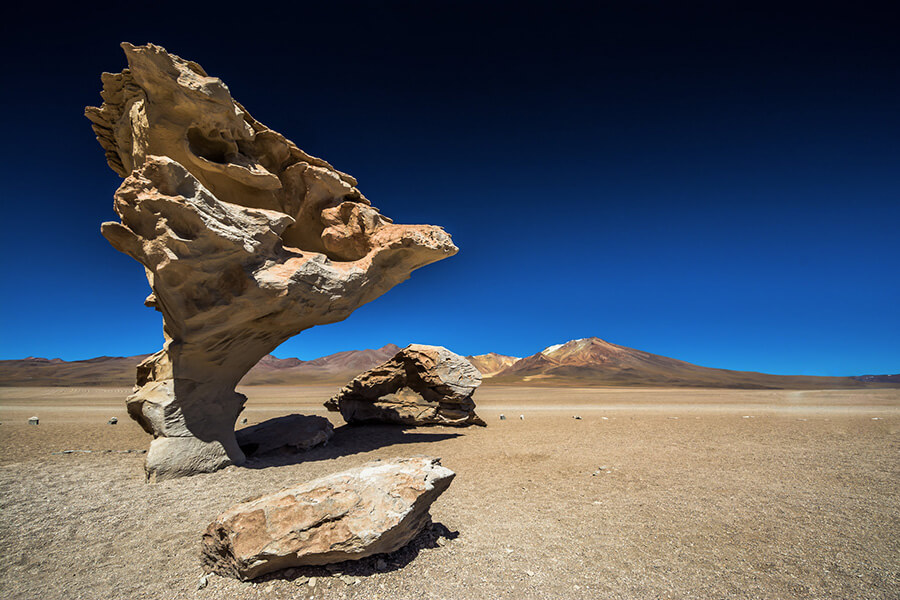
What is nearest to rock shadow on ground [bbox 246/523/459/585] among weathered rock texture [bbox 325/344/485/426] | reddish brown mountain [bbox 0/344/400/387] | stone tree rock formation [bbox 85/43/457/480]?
stone tree rock formation [bbox 85/43/457/480]

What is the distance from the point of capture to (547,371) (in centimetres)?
9756

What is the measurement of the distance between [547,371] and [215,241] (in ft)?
318

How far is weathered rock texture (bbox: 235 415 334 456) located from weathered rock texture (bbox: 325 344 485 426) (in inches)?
118

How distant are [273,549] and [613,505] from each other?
4.74m

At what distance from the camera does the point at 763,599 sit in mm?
3365

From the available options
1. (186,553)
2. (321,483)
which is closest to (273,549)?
(321,483)

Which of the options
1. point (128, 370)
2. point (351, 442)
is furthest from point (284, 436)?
point (128, 370)

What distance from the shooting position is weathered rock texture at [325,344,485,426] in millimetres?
13664

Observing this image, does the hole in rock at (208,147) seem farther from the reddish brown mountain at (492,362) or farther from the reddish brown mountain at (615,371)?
the reddish brown mountain at (492,362)

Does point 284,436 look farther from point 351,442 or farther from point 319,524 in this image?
point 319,524

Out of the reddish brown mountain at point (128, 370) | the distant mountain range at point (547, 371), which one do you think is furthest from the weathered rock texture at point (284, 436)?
the distant mountain range at point (547, 371)

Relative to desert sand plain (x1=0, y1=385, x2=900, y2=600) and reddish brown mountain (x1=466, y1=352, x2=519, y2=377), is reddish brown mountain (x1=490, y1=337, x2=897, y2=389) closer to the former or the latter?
reddish brown mountain (x1=466, y1=352, x2=519, y2=377)

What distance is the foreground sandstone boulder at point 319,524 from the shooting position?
348 centimetres

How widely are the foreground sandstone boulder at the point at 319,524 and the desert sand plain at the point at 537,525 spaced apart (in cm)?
24
